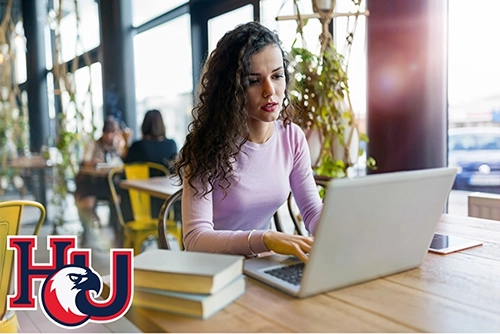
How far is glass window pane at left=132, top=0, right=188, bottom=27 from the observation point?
343cm

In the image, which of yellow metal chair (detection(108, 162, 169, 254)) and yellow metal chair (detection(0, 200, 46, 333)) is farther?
yellow metal chair (detection(108, 162, 169, 254))

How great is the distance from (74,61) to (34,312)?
173 centimetres

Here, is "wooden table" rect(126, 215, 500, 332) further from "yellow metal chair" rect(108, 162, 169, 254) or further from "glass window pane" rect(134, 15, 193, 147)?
"glass window pane" rect(134, 15, 193, 147)

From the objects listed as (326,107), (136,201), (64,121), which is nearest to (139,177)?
(136,201)

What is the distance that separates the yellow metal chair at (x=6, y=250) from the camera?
4.57 ft

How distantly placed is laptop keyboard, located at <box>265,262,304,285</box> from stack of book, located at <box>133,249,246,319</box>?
0.10 m

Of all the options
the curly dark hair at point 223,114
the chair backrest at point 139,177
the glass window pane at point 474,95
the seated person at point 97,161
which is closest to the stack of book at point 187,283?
the curly dark hair at point 223,114

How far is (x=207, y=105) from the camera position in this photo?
4.46ft

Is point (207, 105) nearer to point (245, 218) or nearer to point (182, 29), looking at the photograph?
point (245, 218)

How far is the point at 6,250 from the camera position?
1450 mm

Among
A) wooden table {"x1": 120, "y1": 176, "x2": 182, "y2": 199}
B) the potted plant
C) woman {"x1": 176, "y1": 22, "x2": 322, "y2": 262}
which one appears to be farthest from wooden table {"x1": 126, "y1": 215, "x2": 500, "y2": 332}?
wooden table {"x1": 120, "y1": 176, "x2": 182, "y2": 199}

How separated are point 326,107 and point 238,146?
124 centimetres

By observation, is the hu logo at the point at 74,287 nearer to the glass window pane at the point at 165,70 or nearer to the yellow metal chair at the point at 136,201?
the yellow metal chair at the point at 136,201

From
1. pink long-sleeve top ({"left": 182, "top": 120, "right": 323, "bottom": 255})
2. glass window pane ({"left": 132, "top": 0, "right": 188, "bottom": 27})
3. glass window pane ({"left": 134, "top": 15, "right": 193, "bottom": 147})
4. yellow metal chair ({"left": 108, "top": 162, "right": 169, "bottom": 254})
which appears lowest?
yellow metal chair ({"left": 108, "top": 162, "right": 169, "bottom": 254})
